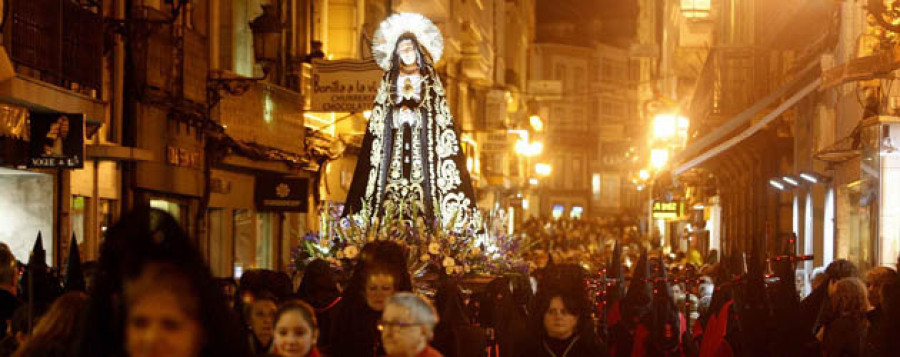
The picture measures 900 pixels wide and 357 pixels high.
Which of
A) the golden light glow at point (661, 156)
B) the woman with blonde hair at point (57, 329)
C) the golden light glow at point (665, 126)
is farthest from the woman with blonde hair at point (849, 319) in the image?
the golden light glow at point (661, 156)

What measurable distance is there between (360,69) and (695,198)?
2386 cm

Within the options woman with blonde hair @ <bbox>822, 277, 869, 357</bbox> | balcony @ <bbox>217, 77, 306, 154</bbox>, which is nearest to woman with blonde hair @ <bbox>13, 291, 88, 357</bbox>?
woman with blonde hair @ <bbox>822, 277, 869, 357</bbox>

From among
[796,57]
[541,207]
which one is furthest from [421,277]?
[541,207]

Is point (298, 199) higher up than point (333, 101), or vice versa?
point (333, 101)

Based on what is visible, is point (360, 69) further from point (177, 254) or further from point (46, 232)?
point (177, 254)

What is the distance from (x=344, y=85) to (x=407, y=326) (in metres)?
17.4

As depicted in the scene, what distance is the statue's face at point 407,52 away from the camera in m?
13.9

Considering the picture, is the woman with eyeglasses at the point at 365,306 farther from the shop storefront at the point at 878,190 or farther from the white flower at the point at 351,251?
the shop storefront at the point at 878,190

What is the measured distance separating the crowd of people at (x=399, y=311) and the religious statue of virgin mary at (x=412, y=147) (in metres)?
1.14

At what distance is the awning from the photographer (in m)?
19.6

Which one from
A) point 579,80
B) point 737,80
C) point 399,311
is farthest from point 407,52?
point 579,80

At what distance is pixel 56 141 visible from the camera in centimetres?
1517

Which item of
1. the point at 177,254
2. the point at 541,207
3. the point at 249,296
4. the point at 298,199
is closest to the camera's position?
the point at 177,254

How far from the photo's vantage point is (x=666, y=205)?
39.7 meters
